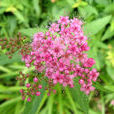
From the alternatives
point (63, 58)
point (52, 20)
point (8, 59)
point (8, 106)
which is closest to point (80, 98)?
point (63, 58)

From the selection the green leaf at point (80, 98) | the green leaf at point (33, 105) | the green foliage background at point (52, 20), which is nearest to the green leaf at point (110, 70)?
the green foliage background at point (52, 20)

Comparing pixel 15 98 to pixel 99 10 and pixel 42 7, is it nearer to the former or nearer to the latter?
pixel 42 7

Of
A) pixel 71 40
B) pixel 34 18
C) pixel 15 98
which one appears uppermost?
pixel 34 18

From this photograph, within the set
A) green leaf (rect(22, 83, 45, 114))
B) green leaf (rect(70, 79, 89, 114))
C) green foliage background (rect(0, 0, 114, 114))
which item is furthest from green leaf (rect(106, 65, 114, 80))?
green leaf (rect(22, 83, 45, 114))

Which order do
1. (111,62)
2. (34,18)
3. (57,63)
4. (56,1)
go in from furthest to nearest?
(34,18)
(56,1)
(111,62)
(57,63)

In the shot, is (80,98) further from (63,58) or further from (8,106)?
(8,106)

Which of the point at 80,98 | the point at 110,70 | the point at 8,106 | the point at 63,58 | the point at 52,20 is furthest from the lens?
the point at 8,106

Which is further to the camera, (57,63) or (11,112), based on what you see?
(11,112)

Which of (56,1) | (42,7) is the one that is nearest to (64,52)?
(56,1)
